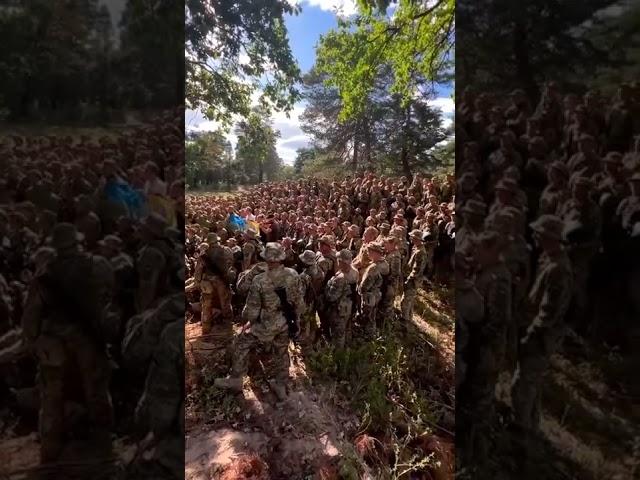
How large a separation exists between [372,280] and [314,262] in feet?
3.06

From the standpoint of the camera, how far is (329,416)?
498 cm

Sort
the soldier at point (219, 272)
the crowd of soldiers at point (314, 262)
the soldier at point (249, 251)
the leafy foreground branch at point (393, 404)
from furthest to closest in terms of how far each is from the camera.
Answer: the soldier at point (249, 251), the soldier at point (219, 272), the crowd of soldiers at point (314, 262), the leafy foreground branch at point (393, 404)

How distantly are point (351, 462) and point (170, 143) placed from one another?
3535 mm

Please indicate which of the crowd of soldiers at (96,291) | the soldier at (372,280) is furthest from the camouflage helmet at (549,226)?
the soldier at (372,280)

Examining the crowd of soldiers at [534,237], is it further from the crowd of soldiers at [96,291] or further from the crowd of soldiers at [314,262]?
the crowd of soldiers at [314,262]

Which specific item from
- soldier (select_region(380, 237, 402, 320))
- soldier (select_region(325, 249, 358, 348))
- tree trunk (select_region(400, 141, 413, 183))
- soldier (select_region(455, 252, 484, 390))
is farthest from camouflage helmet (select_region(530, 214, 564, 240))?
tree trunk (select_region(400, 141, 413, 183))

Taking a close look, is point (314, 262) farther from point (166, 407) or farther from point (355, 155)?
point (355, 155)

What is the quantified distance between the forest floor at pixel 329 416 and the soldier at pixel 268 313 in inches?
9.6

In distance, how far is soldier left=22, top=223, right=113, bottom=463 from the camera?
2658mm

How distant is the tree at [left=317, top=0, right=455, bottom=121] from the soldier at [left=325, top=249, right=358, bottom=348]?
3.12 metres

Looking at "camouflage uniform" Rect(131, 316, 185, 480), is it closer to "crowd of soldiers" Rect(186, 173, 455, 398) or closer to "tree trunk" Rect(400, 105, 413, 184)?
"crowd of soldiers" Rect(186, 173, 455, 398)

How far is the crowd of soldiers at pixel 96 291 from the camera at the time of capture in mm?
2643

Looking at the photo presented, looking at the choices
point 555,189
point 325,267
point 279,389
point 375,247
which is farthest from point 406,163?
point 555,189

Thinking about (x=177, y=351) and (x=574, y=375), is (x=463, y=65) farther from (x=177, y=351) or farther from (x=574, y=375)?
(x=177, y=351)
